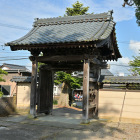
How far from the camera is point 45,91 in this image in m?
13.1

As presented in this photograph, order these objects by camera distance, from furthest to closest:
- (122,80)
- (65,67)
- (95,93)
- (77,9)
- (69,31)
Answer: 1. (77,9)
2. (65,67)
3. (95,93)
4. (122,80)
5. (69,31)

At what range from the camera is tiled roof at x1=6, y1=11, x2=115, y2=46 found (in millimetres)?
10250

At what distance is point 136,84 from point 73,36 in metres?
4.50

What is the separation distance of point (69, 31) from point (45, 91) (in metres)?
4.13

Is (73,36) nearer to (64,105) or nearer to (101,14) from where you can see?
(101,14)

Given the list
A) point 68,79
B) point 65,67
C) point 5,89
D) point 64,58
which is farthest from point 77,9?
point 5,89

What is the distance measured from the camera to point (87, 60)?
10406 millimetres

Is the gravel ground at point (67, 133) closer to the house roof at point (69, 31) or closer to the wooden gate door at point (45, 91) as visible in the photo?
the wooden gate door at point (45, 91)

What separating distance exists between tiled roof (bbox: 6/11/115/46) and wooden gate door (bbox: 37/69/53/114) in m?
2.44

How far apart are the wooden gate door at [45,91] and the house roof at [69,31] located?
2443 mm

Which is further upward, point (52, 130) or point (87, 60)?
point (87, 60)

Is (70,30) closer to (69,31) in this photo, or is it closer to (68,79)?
(69,31)


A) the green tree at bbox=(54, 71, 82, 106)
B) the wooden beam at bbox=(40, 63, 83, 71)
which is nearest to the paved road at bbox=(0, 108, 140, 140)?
the wooden beam at bbox=(40, 63, 83, 71)

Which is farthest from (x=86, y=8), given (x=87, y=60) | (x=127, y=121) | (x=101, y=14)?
(x=127, y=121)
